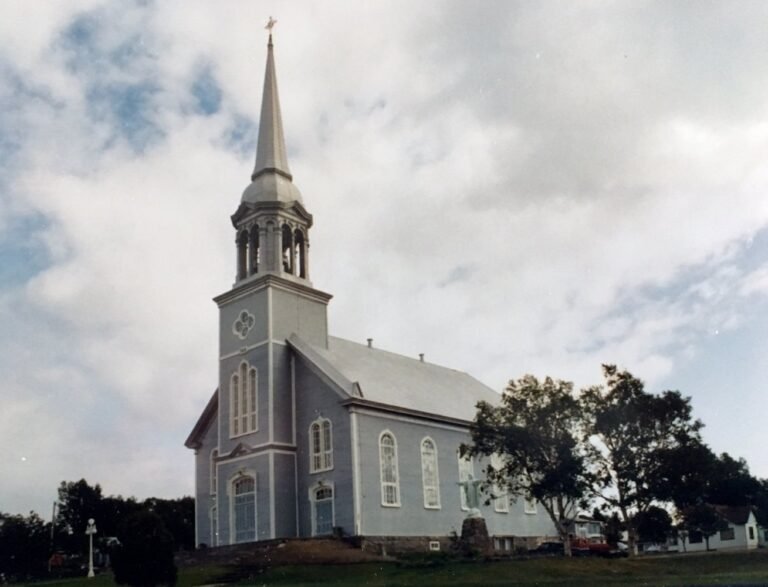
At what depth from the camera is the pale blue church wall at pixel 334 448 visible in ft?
137

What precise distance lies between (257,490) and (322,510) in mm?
3443

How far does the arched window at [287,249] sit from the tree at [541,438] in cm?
1448

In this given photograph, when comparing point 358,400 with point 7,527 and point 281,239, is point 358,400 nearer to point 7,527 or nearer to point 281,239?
point 281,239

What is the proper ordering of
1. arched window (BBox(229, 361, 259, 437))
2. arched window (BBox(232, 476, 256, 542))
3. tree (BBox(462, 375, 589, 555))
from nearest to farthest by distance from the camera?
1. tree (BBox(462, 375, 589, 555))
2. arched window (BBox(232, 476, 256, 542))
3. arched window (BBox(229, 361, 259, 437))

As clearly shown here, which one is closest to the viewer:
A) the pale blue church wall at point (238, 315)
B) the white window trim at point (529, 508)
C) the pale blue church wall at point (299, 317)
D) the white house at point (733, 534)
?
the pale blue church wall at point (238, 315)

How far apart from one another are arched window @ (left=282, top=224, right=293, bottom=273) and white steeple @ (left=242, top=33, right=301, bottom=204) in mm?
1799

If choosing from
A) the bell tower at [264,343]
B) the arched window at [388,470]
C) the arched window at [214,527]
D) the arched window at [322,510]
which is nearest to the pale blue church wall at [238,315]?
the bell tower at [264,343]

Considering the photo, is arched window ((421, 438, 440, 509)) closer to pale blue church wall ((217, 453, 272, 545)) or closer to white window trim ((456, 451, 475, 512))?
white window trim ((456, 451, 475, 512))

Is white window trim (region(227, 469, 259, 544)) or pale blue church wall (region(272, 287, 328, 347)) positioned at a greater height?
pale blue church wall (region(272, 287, 328, 347))

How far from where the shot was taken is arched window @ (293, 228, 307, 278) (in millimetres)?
47906

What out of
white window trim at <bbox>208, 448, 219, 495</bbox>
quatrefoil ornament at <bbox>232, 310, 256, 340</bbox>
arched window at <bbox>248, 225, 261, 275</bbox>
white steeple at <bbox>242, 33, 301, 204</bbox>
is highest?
white steeple at <bbox>242, 33, 301, 204</bbox>

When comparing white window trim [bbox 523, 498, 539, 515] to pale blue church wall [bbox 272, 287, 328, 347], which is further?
white window trim [bbox 523, 498, 539, 515]

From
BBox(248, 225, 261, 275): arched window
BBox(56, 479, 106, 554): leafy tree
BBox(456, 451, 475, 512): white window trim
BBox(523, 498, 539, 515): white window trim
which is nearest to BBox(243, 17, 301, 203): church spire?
BBox(248, 225, 261, 275): arched window

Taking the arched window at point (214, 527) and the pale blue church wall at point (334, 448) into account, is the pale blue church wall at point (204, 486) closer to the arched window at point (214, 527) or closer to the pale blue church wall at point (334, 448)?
the arched window at point (214, 527)
